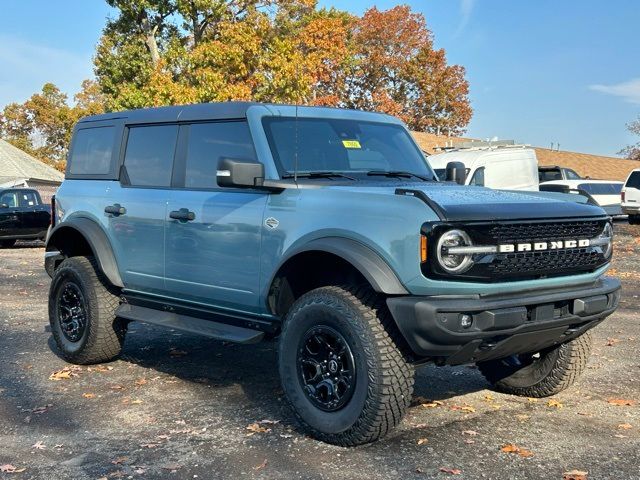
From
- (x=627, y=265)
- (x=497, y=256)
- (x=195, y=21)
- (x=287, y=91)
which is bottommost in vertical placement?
(x=627, y=265)

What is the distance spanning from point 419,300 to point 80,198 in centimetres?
396

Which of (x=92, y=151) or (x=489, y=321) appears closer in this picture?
(x=489, y=321)

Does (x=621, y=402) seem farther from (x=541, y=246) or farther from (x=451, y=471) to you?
(x=451, y=471)

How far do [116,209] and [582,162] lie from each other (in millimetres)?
47236

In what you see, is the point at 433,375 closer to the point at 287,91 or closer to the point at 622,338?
the point at 622,338

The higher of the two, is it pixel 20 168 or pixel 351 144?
pixel 351 144

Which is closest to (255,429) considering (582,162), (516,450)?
(516,450)

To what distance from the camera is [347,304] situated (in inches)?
191

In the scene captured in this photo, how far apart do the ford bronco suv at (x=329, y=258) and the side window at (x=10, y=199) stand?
629 inches

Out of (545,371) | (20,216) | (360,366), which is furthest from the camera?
(20,216)

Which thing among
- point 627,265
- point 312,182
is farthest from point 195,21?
point 312,182

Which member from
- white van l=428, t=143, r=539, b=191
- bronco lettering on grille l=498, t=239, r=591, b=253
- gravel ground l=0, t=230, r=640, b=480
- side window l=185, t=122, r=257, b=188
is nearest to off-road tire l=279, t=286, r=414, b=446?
gravel ground l=0, t=230, r=640, b=480

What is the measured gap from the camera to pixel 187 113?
21.3ft

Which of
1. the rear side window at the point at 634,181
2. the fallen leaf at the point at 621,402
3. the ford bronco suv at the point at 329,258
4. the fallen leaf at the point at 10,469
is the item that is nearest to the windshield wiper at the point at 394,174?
the ford bronco suv at the point at 329,258
